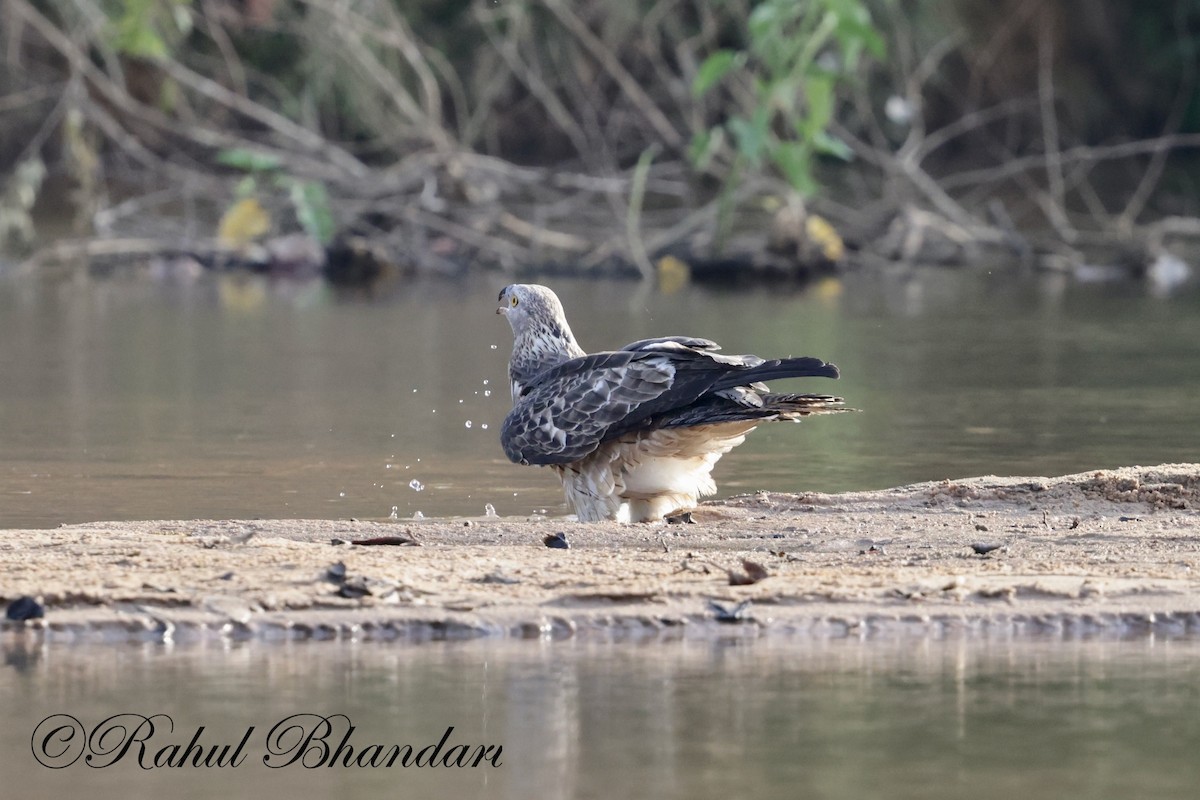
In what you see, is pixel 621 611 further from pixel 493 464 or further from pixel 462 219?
pixel 462 219

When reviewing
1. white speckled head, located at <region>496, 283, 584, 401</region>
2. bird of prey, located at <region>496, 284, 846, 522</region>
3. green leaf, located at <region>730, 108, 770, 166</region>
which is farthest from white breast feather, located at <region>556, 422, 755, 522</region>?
green leaf, located at <region>730, 108, 770, 166</region>

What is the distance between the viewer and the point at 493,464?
971 centimetres

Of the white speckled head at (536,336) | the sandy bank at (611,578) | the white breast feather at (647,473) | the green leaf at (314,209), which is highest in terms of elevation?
the green leaf at (314,209)

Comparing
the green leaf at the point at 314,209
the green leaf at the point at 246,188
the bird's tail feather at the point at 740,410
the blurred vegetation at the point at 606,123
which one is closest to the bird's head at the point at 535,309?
the bird's tail feather at the point at 740,410

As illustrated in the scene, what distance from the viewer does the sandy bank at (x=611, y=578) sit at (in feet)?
18.5

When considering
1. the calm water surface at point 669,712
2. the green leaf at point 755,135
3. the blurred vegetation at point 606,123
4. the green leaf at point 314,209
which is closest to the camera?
the calm water surface at point 669,712

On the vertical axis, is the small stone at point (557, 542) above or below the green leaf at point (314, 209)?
below

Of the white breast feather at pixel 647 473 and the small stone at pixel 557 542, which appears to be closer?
the small stone at pixel 557 542

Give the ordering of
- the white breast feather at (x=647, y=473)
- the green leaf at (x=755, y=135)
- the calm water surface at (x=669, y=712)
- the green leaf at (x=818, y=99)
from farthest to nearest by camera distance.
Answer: the green leaf at (x=755, y=135), the green leaf at (x=818, y=99), the white breast feather at (x=647, y=473), the calm water surface at (x=669, y=712)

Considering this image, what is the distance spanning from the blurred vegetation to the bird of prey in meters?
9.35

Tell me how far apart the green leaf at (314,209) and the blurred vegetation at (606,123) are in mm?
39

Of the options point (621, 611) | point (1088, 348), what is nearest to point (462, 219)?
point (1088, 348)

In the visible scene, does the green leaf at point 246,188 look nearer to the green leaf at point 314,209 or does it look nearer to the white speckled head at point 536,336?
the green leaf at point 314,209

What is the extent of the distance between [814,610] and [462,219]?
15.5m
